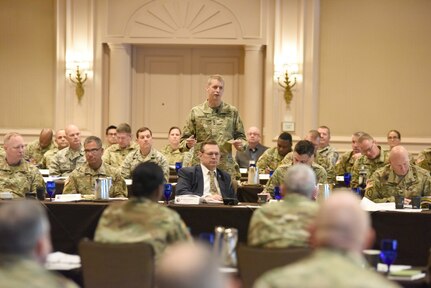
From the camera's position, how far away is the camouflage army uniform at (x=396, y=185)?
26.7ft

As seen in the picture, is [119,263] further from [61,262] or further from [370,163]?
[370,163]

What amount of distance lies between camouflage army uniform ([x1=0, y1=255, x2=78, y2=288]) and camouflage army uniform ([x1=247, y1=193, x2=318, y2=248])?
5.50ft

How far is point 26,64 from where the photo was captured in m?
14.4

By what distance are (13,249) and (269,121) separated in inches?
417

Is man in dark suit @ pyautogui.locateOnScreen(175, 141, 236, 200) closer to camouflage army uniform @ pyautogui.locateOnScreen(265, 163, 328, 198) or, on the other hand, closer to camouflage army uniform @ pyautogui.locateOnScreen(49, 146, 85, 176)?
camouflage army uniform @ pyautogui.locateOnScreen(265, 163, 328, 198)

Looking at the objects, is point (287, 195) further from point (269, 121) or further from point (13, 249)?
point (269, 121)

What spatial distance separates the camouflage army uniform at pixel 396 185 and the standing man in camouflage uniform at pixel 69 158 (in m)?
3.78

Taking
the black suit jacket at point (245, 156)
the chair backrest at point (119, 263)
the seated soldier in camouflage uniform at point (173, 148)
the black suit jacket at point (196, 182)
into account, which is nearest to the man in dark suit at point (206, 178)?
the black suit jacket at point (196, 182)

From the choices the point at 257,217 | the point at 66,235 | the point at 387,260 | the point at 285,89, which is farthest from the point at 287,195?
the point at 285,89

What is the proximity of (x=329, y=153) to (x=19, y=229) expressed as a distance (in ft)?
30.9

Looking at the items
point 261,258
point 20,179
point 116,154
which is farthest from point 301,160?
point 116,154

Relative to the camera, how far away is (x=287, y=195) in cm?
481

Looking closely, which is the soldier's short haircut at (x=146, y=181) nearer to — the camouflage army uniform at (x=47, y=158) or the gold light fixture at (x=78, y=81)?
the camouflage army uniform at (x=47, y=158)

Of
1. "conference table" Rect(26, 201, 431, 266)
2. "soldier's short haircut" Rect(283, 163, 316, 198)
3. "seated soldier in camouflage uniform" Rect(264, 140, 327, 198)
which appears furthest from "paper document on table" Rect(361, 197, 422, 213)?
"soldier's short haircut" Rect(283, 163, 316, 198)
